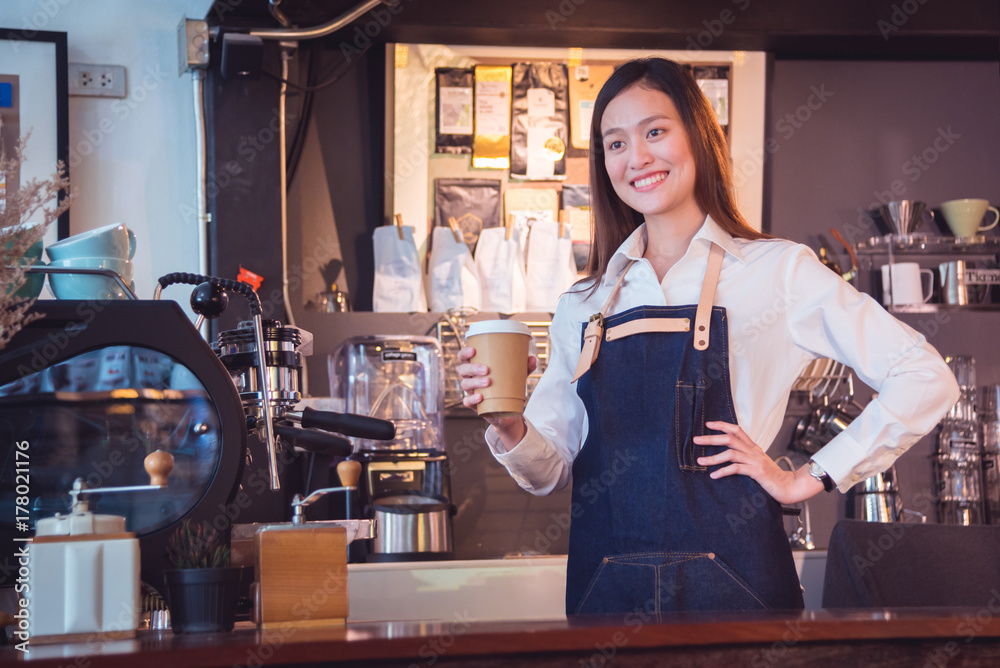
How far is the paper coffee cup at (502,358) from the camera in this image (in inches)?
50.7

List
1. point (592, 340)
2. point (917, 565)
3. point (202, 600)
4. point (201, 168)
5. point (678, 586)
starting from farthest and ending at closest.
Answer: point (201, 168) → point (917, 565) → point (592, 340) → point (678, 586) → point (202, 600)

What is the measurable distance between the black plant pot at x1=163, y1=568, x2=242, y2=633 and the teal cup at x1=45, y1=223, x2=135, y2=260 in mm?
733

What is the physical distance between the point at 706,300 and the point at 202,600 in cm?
95

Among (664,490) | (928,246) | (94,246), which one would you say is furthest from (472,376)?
(928,246)

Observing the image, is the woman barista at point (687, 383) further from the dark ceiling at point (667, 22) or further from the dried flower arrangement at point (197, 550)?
the dark ceiling at point (667, 22)

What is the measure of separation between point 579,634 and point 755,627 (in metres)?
0.17

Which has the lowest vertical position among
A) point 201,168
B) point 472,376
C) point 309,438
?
point 309,438

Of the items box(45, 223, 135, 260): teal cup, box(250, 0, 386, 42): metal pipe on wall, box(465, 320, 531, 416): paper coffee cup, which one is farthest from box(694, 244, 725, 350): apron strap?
box(250, 0, 386, 42): metal pipe on wall

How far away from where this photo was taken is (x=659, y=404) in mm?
1614

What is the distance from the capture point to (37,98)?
330cm

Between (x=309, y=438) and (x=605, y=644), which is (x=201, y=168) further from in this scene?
(x=605, y=644)

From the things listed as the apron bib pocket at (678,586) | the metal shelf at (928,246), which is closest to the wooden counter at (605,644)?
the apron bib pocket at (678,586)

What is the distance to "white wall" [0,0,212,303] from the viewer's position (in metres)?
3.36

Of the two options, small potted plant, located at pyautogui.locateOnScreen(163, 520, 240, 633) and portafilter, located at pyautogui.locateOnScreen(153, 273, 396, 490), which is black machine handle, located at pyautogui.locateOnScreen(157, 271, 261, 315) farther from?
small potted plant, located at pyautogui.locateOnScreen(163, 520, 240, 633)
